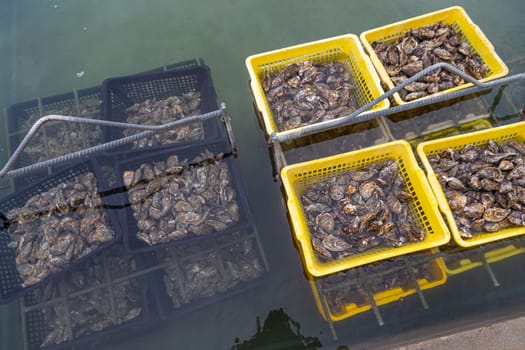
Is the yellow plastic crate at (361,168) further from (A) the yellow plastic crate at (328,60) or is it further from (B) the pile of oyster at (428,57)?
(B) the pile of oyster at (428,57)

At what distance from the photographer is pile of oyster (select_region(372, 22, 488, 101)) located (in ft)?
11.3

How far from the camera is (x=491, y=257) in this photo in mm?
3164

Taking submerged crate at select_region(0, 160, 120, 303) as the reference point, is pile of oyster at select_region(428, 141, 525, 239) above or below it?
below

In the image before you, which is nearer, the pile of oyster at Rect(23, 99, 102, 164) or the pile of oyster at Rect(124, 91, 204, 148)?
the pile of oyster at Rect(124, 91, 204, 148)

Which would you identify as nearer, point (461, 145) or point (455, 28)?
point (461, 145)

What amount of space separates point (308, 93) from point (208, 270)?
1938mm

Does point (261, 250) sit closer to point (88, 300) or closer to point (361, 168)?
point (361, 168)

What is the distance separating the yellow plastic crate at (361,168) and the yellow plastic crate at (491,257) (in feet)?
1.80

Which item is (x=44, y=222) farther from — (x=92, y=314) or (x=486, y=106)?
(x=486, y=106)

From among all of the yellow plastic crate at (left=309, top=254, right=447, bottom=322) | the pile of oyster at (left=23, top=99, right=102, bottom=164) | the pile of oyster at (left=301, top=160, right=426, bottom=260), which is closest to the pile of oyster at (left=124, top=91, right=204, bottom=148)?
the pile of oyster at (left=23, top=99, right=102, bottom=164)

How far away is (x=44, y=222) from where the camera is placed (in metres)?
3.22

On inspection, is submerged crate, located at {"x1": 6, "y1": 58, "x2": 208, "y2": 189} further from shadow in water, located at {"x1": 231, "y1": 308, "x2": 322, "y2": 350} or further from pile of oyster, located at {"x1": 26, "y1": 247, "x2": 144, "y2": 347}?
shadow in water, located at {"x1": 231, "y1": 308, "x2": 322, "y2": 350}

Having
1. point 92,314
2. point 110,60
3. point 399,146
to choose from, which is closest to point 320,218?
point 399,146

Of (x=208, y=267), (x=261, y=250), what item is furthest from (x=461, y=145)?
(x=208, y=267)
